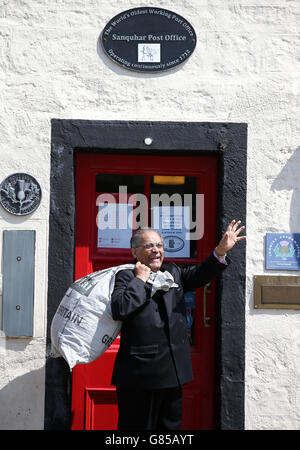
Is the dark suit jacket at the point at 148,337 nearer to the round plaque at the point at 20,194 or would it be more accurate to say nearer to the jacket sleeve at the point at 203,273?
the jacket sleeve at the point at 203,273

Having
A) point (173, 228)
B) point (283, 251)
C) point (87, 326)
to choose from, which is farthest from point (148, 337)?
point (283, 251)

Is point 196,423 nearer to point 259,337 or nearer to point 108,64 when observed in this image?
point 259,337

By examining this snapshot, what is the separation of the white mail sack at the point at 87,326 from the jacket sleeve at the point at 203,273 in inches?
19.0

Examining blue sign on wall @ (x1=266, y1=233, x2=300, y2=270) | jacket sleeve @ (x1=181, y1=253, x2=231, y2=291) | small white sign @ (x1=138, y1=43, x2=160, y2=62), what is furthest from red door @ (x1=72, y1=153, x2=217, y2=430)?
small white sign @ (x1=138, y1=43, x2=160, y2=62)

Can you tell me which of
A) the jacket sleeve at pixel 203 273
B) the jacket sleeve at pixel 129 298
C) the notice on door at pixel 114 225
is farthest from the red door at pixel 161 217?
the jacket sleeve at pixel 129 298

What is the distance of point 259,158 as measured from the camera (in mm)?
3889

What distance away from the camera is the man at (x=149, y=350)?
3006 mm

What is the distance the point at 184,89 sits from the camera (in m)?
3.91

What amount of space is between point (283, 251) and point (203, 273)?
82cm

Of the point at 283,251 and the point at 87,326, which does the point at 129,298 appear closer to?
the point at 87,326

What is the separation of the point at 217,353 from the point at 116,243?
42.5 inches

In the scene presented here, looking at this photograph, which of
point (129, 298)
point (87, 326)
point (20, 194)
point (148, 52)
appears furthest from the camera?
point (148, 52)
